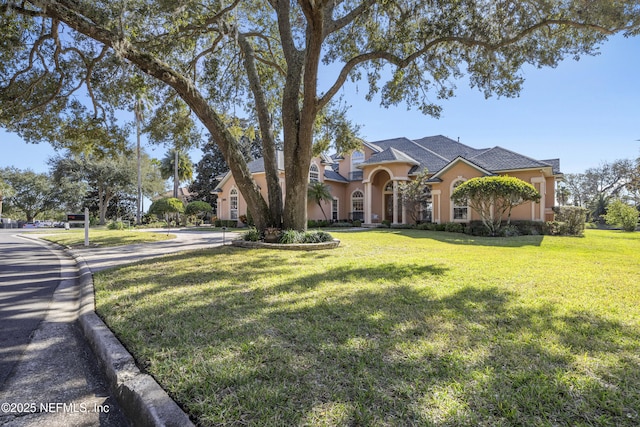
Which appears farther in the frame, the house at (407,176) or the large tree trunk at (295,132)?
the house at (407,176)

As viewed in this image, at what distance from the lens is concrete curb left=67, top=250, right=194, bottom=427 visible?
6.09ft

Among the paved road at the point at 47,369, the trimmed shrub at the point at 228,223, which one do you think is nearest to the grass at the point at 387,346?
the paved road at the point at 47,369

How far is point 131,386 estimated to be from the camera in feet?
7.02

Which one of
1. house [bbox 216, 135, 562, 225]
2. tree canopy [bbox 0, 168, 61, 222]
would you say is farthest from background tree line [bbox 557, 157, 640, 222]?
tree canopy [bbox 0, 168, 61, 222]

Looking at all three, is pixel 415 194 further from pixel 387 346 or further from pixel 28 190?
pixel 28 190

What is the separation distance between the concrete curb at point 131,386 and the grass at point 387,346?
76 mm

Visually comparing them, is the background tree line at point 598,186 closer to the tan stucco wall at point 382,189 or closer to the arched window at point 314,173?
the tan stucco wall at point 382,189

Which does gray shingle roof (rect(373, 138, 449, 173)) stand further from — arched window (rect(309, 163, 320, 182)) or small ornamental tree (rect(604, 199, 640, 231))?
small ornamental tree (rect(604, 199, 640, 231))

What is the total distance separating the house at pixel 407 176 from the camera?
18266 millimetres

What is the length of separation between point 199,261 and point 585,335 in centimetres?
670

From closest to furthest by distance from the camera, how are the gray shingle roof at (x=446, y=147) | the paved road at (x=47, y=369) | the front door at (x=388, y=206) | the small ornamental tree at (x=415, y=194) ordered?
the paved road at (x=47, y=369), the small ornamental tree at (x=415, y=194), the gray shingle roof at (x=446, y=147), the front door at (x=388, y=206)

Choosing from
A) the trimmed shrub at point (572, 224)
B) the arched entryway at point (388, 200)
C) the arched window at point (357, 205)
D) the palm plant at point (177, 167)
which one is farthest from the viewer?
the palm plant at point (177, 167)

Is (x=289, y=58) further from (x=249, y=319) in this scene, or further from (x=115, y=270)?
(x=249, y=319)

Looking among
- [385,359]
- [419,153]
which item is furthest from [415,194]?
[385,359]
